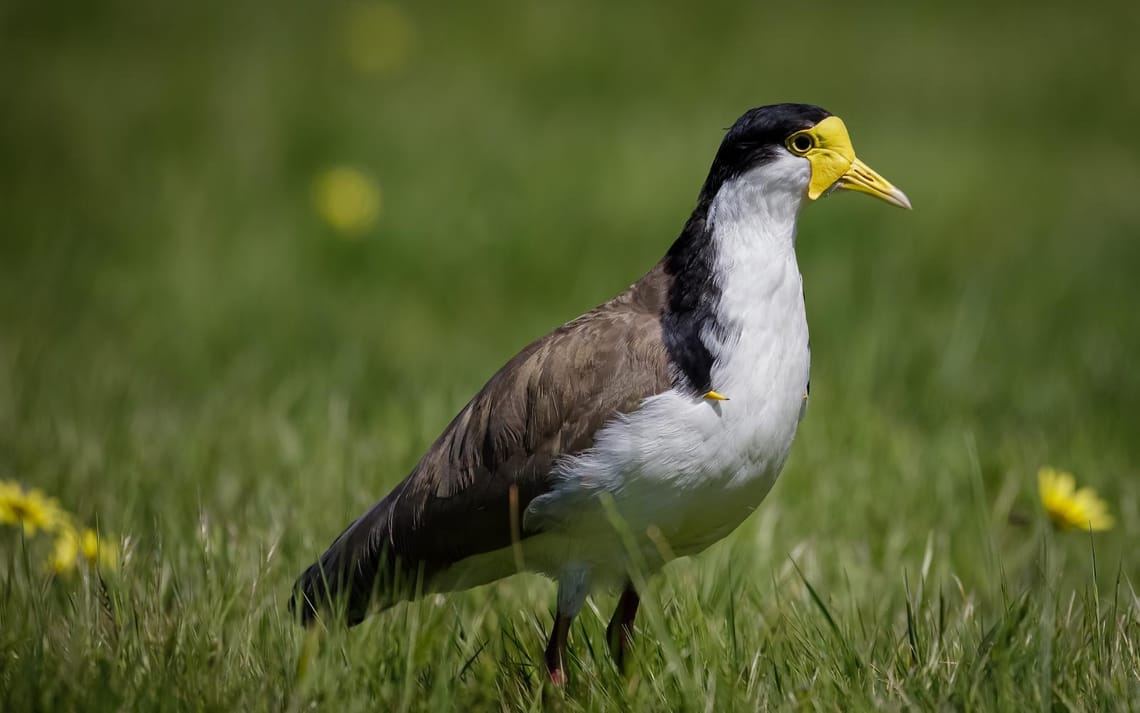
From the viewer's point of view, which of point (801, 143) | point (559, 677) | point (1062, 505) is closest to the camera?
point (559, 677)

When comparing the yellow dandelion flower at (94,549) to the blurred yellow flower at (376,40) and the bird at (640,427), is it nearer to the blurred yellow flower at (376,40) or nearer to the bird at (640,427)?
the bird at (640,427)

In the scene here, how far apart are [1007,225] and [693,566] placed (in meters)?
4.80

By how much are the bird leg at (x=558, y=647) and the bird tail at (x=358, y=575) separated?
1.28ft

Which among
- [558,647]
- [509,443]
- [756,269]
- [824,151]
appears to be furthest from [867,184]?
[558,647]

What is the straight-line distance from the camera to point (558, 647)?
318cm

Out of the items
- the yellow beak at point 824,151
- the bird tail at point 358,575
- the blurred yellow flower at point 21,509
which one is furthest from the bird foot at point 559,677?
the blurred yellow flower at point 21,509

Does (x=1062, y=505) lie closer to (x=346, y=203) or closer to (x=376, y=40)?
(x=346, y=203)

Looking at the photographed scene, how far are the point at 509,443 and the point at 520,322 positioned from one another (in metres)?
3.80

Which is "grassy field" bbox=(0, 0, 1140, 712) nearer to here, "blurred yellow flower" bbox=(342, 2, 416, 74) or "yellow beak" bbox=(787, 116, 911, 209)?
"blurred yellow flower" bbox=(342, 2, 416, 74)

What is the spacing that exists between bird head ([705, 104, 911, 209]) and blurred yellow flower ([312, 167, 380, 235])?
166 inches

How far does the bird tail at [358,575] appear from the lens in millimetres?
3369

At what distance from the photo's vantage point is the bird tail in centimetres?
337

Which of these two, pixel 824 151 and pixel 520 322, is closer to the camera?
Result: pixel 824 151

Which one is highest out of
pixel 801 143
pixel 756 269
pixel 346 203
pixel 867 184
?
pixel 801 143
